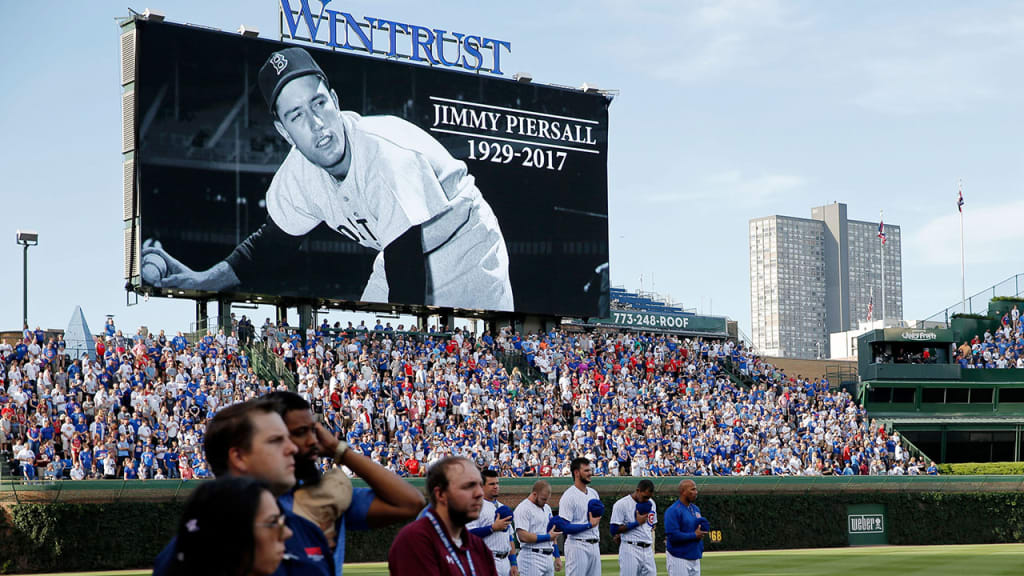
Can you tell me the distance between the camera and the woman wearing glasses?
3.59 metres

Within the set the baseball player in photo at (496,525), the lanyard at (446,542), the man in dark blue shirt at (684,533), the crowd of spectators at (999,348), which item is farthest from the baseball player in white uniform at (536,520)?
the crowd of spectators at (999,348)

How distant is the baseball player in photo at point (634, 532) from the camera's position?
1498cm

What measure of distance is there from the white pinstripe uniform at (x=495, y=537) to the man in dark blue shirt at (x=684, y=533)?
1.93 meters

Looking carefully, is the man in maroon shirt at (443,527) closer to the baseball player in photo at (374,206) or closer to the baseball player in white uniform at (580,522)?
the baseball player in white uniform at (580,522)

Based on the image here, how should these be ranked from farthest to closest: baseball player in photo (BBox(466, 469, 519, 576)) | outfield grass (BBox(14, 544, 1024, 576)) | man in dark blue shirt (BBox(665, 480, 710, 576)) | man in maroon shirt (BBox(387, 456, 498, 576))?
outfield grass (BBox(14, 544, 1024, 576))
man in dark blue shirt (BBox(665, 480, 710, 576))
baseball player in photo (BBox(466, 469, 519, 576))
man in maroon shirt (BBox(387, 456, 498, 576))

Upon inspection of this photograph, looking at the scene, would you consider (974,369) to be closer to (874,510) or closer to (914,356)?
(914,356)

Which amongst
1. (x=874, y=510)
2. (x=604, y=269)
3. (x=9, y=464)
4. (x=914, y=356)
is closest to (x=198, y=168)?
(x=9, y=464)

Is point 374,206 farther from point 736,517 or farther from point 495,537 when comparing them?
point 495,537

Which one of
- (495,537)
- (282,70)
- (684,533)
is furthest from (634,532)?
(282,70)

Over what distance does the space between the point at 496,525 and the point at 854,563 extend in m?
19.5

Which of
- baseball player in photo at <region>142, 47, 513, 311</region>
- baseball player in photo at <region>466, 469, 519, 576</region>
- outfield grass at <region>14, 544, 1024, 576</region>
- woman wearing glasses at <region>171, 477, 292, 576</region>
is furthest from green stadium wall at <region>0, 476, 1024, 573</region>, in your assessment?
woman wearing glasses at <region>171, 477, 292, 576</region>

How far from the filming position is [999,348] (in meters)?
53.1

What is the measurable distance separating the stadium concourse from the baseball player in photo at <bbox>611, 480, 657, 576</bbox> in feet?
45.3

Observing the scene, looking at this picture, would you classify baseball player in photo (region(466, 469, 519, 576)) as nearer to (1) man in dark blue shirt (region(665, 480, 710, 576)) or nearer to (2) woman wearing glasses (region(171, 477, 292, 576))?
(1) man in dark blue shirt (region(665, 480, 710, 576))
